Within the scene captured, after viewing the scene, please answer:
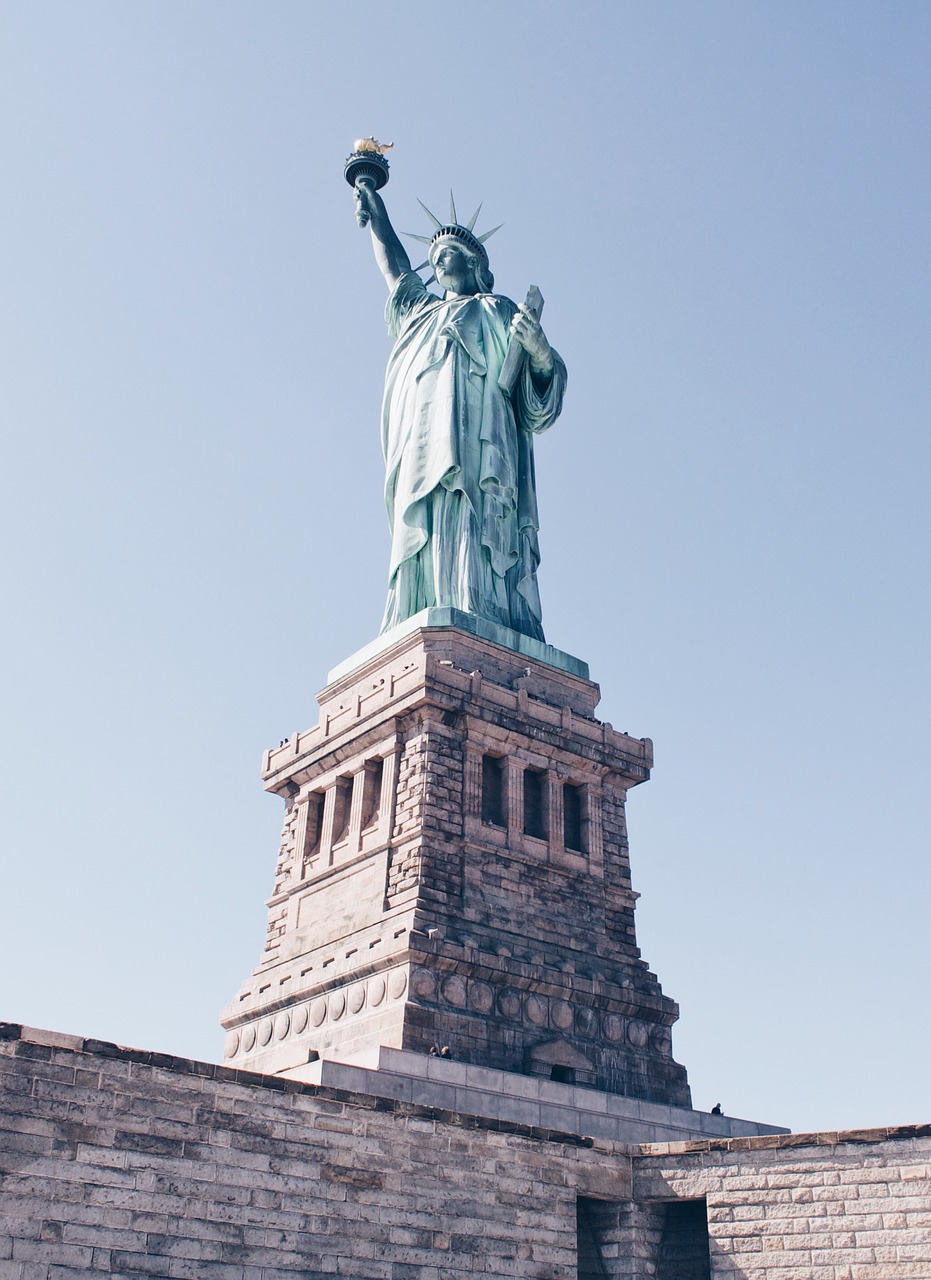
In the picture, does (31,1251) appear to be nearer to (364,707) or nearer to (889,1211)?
(889,1211)

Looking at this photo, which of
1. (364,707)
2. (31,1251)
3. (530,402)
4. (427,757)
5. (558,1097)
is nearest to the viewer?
(31,1251)

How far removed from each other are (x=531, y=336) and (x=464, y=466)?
11.7ft

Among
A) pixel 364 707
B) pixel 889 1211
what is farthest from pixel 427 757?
pixel 889 1211

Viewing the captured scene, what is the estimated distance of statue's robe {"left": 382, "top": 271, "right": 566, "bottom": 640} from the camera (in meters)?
29.5

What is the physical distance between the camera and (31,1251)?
504 inches

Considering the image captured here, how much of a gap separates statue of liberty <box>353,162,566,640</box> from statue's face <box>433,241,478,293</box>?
1.80 feet

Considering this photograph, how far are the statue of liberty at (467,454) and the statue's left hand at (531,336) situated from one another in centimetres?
3

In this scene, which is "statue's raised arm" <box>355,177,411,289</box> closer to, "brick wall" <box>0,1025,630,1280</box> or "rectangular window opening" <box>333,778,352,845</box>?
"rectangular window opening" <box>333,778,352,845</box>

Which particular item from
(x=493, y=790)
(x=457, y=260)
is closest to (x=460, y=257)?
(x=457, y=260)

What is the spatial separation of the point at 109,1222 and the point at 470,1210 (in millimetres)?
4967

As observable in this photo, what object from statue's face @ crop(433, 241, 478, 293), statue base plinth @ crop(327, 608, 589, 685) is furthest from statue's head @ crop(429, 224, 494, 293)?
statue base plinth @ crop(327, 608, 589, 685)

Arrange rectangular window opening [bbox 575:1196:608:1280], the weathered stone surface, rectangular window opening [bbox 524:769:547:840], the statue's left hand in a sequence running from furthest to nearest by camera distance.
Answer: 1. the statue's left hand
2. rectangular window opening [bbox 524:769:547:840]
3. rectangular window opening [bbox 575:1196:608:1280]
4. the weathered stone surface

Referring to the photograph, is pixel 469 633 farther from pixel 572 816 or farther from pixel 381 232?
pixel 381 232

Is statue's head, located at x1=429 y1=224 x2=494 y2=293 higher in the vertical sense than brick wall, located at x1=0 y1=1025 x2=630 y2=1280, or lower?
higher
